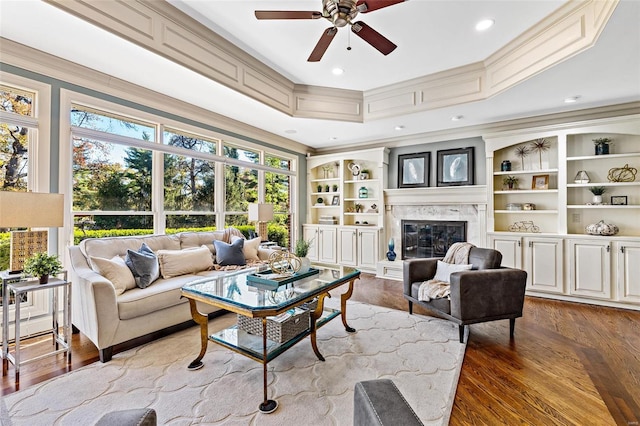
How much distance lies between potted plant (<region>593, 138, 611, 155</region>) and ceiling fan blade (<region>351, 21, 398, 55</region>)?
3559 mm

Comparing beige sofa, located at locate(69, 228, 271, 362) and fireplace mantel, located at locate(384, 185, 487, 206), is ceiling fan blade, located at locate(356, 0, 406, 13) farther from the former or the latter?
fireplace mantel, located at locate(384, 185, 487, 206)

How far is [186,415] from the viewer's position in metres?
1.74

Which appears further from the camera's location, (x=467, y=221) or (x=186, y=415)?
(x=467, y=221)

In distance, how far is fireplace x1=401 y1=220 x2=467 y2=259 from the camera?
498 centimetres

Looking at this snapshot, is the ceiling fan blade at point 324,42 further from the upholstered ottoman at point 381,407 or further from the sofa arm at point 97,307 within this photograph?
the sofa arm at point 97,307

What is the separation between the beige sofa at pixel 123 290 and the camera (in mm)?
2330

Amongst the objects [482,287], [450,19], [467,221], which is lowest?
[482,287]

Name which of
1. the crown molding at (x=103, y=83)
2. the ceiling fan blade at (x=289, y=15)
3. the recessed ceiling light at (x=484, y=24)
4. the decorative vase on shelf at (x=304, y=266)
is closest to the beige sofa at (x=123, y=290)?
the decorative vase on shelf at (x=304, y=266)

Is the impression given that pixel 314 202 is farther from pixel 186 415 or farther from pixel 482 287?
pixel 186 415

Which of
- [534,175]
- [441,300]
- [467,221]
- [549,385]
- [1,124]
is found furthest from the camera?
[467,221]

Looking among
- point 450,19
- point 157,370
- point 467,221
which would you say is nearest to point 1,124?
point 157,370

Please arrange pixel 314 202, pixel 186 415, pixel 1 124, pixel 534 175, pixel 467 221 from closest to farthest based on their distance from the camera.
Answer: pixel 186 415 < pixel 1 124 < pixel 534 175 < pixel 467 221 < pixel 314 202

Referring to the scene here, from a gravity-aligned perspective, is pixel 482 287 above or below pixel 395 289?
above

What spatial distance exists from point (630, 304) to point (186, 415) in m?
5.09
